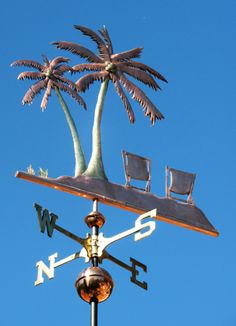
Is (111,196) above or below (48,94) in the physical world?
below

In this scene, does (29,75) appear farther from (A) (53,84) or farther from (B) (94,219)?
(B) (94,219)

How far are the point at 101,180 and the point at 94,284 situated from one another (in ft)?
3.08

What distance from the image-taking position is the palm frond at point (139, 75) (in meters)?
8.29

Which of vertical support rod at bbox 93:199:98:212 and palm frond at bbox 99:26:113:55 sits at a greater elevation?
palm frond at bbox 99:26:113:55

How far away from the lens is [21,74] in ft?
29.1

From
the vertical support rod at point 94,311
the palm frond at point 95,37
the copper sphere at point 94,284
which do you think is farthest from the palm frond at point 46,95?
the vertical support rod at point 94,311

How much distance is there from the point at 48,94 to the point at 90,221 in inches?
72.8

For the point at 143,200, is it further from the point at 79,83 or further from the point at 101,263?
the point at 79,83

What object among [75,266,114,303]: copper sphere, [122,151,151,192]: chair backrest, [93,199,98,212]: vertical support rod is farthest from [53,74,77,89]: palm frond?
[75,266,114,303]: copper sphere

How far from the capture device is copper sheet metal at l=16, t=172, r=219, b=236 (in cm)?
699

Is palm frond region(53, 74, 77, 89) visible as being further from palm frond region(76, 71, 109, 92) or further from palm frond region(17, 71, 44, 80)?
palm frond region(17, 71, 44, 80)

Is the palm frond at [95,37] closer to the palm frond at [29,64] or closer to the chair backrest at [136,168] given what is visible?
the palm frond at [29,64]

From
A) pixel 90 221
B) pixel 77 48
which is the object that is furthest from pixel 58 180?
pixel 77 48

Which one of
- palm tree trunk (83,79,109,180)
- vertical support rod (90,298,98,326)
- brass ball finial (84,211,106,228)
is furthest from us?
palm tree trunk (83,79,109,180)
